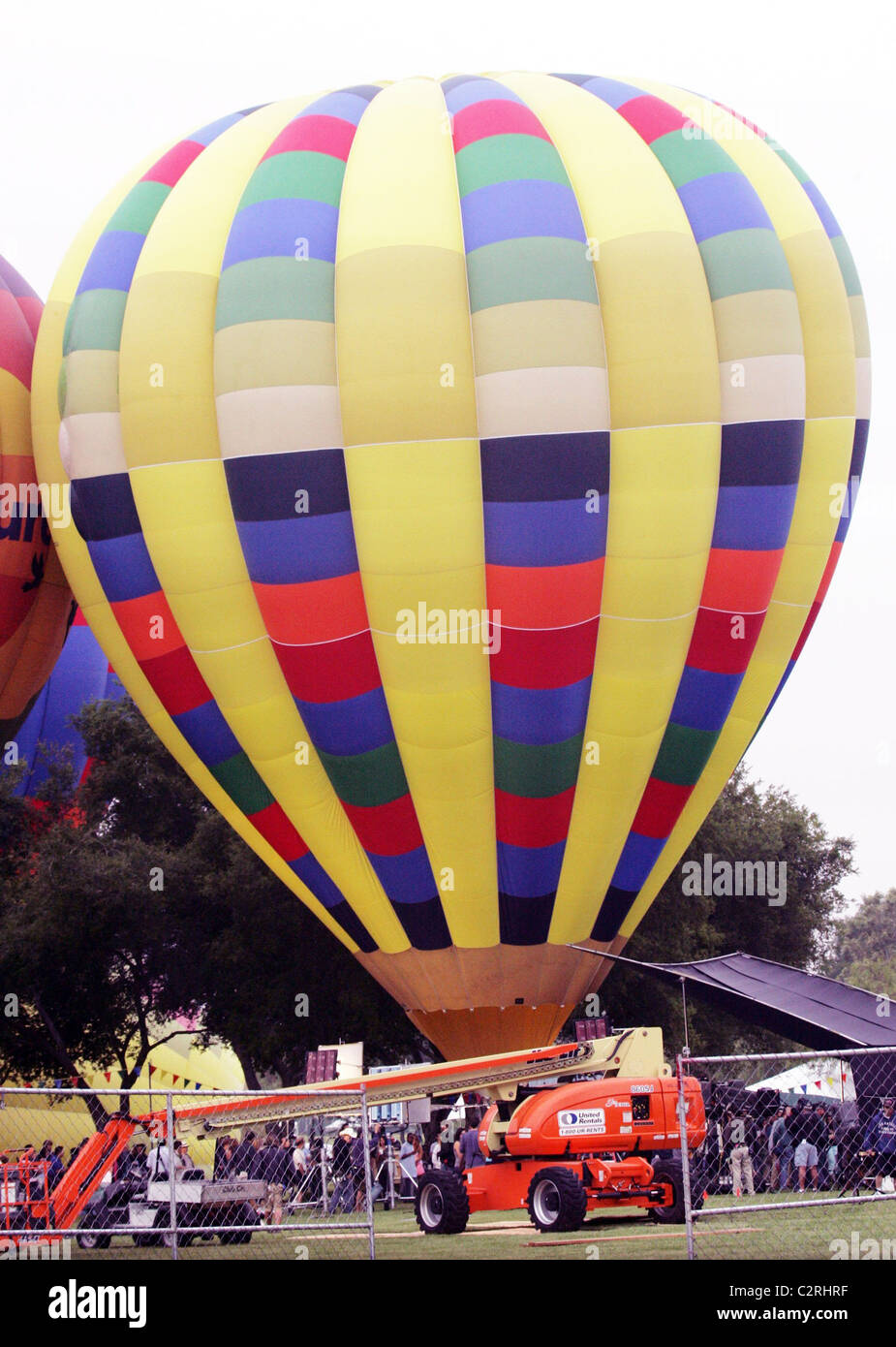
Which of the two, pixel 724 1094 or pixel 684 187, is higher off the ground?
Result: pixel 684 187

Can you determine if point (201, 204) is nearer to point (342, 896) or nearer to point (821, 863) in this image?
point (342, 896)

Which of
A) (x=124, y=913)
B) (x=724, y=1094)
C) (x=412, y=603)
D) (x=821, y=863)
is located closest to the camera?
(x=412, y=603)

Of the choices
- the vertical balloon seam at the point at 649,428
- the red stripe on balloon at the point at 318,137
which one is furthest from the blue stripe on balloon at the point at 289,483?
the red stripe on balloon at the point at 318,137

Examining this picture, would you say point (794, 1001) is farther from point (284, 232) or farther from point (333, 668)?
point (284, 232)

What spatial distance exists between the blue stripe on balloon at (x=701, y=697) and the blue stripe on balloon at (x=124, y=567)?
4527mm

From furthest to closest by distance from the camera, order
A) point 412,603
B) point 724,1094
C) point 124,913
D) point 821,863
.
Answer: point 821,863 → point 124,913 → point 724,1094 → point 412,603

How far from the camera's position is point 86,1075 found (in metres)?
23.9

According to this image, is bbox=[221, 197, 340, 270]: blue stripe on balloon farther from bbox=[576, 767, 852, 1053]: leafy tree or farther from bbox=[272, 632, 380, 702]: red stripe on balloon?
bbox=[576, 767, 852, 1053]: leafy tree

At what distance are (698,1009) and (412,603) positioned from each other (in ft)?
43.1

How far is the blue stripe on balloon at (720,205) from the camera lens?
43.6ft

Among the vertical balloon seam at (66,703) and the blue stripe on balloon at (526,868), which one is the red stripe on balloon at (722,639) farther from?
the vertical balloon seam at (66,703)

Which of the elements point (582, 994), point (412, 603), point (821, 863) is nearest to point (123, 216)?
point (412, 603)

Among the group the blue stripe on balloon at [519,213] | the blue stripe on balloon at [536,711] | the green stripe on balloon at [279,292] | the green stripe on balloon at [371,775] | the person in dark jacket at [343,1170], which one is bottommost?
the person in dark jacket at [343,1170]

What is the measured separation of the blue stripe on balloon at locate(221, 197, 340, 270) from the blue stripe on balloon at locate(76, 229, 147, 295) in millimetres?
1072
